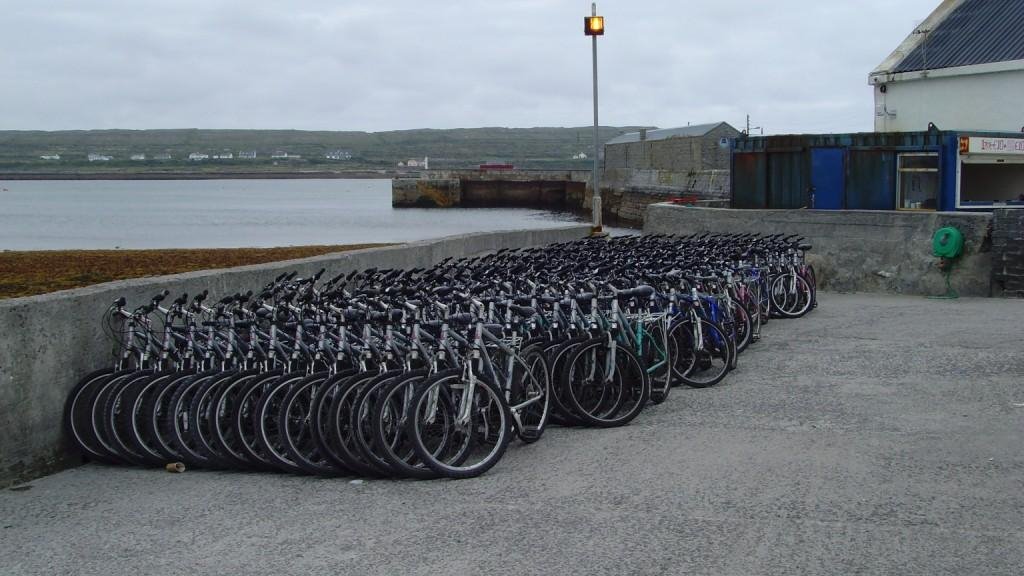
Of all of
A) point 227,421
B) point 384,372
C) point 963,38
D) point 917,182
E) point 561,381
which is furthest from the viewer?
point 963,38

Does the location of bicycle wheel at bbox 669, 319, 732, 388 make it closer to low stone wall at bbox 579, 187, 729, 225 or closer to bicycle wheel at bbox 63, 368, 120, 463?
bicycle wheel at bbox 63, 368, 120, 463

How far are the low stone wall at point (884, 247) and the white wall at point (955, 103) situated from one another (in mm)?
18975

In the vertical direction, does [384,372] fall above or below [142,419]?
above

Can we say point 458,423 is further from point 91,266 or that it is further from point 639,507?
point 91,266

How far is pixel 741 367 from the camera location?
32.9ft

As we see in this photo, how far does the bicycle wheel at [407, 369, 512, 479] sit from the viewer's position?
246 inches

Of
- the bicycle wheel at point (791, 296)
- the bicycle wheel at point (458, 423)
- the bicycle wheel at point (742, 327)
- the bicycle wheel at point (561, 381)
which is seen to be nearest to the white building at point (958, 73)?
the bicycle wheel at point (791, 296)

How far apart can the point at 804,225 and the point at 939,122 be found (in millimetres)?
20108

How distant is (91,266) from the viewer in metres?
16.0

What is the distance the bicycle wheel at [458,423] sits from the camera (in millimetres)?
6246

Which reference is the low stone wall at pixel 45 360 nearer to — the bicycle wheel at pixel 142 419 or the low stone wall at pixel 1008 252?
the bicycle wheel at pixel 142 419

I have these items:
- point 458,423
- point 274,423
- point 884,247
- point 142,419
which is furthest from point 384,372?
point 884,247

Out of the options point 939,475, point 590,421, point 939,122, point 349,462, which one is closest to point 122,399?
point 349,462

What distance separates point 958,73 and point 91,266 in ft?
91.3
